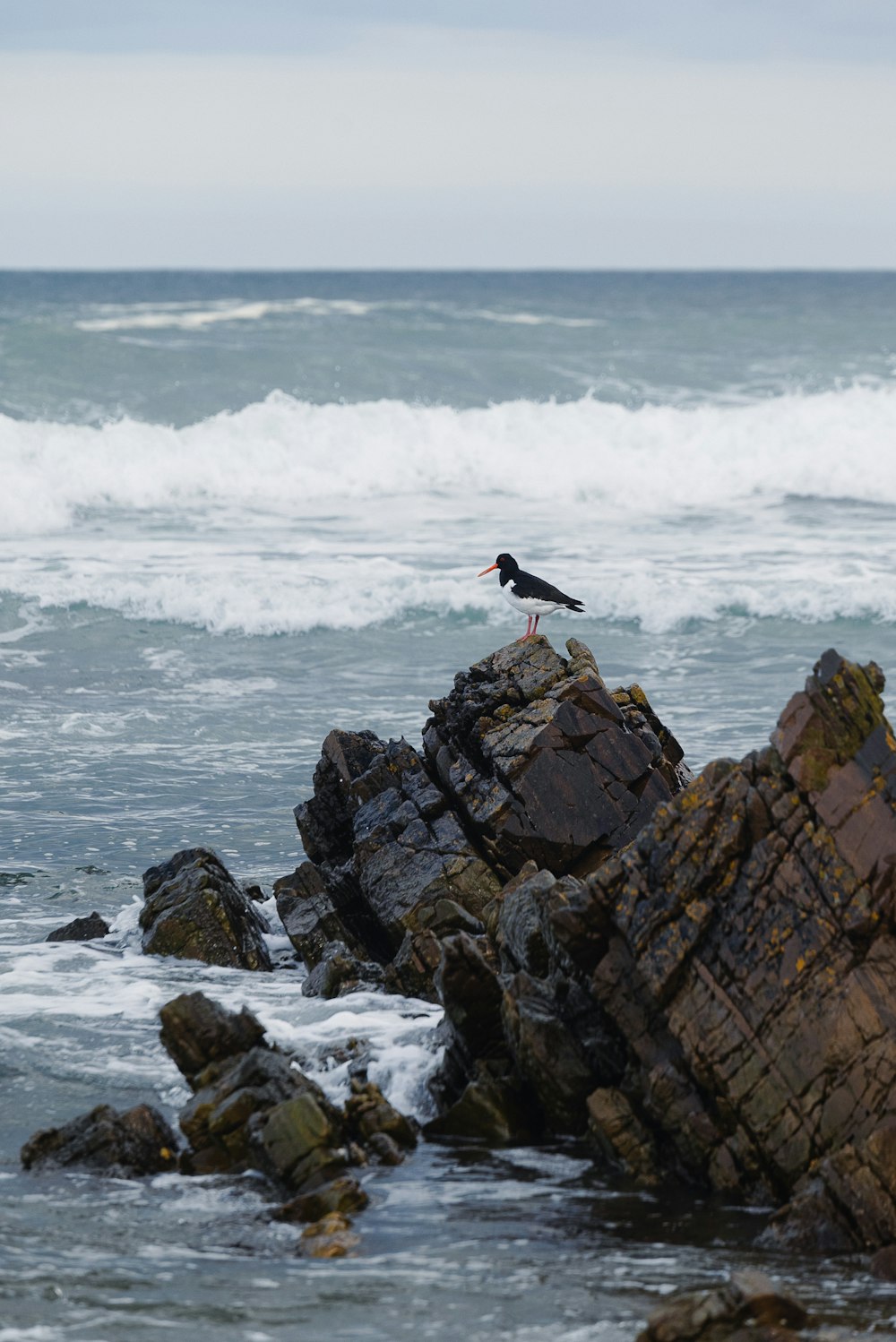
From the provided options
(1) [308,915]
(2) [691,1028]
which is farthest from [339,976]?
(2) [691,1028]

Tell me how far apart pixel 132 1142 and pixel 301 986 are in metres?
2.67

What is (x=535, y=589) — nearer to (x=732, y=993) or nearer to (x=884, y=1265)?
(x=732, y=993)

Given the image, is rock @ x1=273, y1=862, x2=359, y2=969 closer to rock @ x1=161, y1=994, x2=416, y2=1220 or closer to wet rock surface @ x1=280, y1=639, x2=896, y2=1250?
wet rock surface @ x1=280, y1=639, x2=896, y2=1250

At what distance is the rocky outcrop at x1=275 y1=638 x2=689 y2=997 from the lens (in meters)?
11.0

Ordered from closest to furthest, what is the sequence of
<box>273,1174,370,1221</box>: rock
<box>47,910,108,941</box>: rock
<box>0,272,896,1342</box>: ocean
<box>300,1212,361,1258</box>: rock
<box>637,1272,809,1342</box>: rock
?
<box>637,1272,809,1342</box>: rock → <box>0,272,896,1342</box>: ocean → <box>300,1212,361,1258</box>: rock → <box>273,1174,370,1221</box>: rock → <box>47,910,108,941</box>: rock

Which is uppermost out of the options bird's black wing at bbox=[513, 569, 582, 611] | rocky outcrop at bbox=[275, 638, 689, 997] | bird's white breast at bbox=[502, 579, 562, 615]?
bird's black wing at bbox=[513, 569, 582, 611]

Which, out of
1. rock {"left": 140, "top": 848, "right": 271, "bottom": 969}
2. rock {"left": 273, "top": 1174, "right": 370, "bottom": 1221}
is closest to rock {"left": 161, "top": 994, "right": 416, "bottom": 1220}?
rock {"left": 273, "top": 1174, "right": 370, "bottom": 1221}

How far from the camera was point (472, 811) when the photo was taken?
1140 centimetres

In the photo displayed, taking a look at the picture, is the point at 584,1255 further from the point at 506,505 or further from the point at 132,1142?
the point at 506,505

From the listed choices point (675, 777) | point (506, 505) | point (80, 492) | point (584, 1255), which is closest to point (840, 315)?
point (506, 505)

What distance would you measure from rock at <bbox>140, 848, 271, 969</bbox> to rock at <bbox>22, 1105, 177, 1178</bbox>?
111 inches

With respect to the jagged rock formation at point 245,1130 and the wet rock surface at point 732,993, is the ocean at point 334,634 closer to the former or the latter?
the jagged rock formation at point 245,1130

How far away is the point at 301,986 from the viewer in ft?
35.7

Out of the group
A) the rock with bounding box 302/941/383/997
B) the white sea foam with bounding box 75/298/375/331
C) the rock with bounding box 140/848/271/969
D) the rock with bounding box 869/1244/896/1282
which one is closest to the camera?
the rock with bounding box 869/1244/896/1282
